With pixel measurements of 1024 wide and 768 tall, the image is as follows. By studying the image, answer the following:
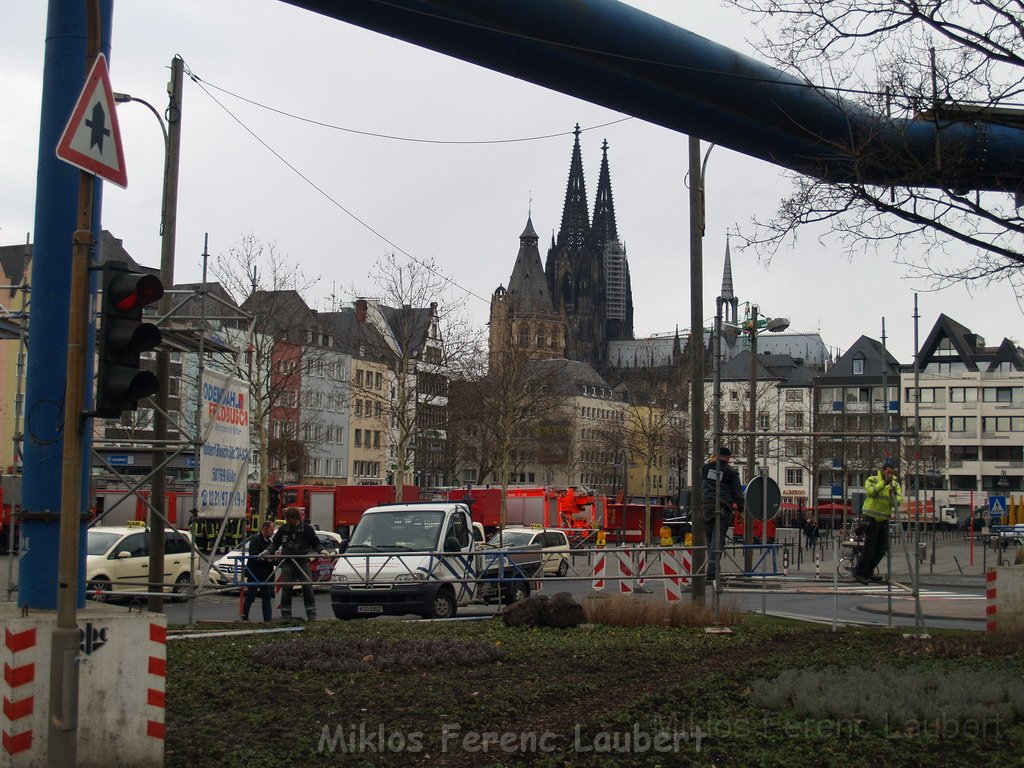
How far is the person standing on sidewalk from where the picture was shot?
57.3 ft

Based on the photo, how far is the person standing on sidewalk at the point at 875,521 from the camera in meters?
17.5

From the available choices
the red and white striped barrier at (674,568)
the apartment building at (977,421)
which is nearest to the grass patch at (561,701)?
the red and white striped barrier at (674,568)

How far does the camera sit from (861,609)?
843 inches

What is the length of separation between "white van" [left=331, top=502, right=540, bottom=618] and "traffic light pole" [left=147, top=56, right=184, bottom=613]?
3288mm

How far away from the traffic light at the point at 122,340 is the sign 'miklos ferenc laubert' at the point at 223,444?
760 centimetres

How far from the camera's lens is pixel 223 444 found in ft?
53.0

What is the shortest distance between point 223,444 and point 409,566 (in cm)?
603

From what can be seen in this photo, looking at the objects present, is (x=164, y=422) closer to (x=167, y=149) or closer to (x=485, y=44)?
(x=167, y=149)

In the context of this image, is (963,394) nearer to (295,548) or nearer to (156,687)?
(295,548)

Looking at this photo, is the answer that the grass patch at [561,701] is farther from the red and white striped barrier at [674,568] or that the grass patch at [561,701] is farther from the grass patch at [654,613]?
the red and white striped barrier at [674,568]

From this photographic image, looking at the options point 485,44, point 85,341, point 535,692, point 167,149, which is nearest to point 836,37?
point 485,44

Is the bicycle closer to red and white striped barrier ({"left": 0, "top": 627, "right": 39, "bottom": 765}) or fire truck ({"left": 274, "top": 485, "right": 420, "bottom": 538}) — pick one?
red and white striped barrier ({"left": 0, "top": 627, "right": 39, "bottom": 765})

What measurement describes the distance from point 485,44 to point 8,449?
2295 inches

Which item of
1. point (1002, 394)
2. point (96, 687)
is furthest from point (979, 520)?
point (96, 687)
